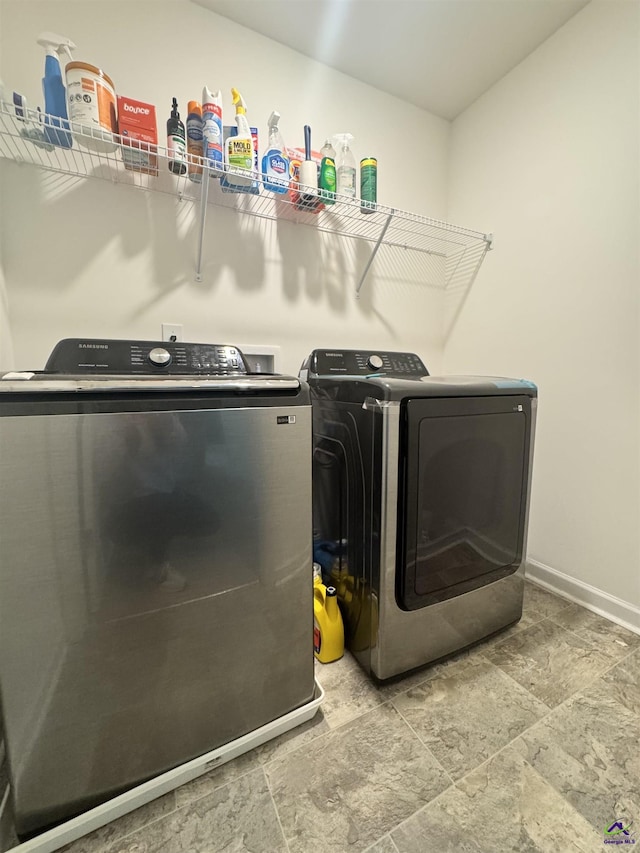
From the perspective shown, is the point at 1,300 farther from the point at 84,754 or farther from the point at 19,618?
the point at 84,754

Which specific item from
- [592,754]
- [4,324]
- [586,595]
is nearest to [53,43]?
[4,324]

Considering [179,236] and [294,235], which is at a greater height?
[294,235]

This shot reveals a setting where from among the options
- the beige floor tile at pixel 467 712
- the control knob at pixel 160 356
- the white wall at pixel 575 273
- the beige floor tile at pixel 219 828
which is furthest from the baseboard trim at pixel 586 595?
the control knob at pixel 160 356

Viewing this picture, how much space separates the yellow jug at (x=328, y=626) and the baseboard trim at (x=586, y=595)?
3.75ft

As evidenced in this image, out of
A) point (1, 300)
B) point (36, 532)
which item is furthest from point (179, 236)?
point (36, 532)

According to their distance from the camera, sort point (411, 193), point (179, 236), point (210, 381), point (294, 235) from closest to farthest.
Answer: point (210, 381), point (179, 236), point (294, 235), point (411, 193)

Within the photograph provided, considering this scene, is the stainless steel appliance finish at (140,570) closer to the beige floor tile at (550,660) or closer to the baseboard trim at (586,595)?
the beige floor tile at (550,660)

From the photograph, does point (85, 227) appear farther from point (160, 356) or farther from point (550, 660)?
point (550, 660)

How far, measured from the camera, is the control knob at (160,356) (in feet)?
3.65

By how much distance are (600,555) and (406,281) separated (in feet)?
5.61

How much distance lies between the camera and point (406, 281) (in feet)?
6.86

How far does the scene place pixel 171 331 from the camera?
1489 mm

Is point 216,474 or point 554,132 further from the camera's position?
point 554,132

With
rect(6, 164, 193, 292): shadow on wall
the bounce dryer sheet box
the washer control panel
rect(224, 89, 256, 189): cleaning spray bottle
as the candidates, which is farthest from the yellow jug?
the bounce dryer sheet box
